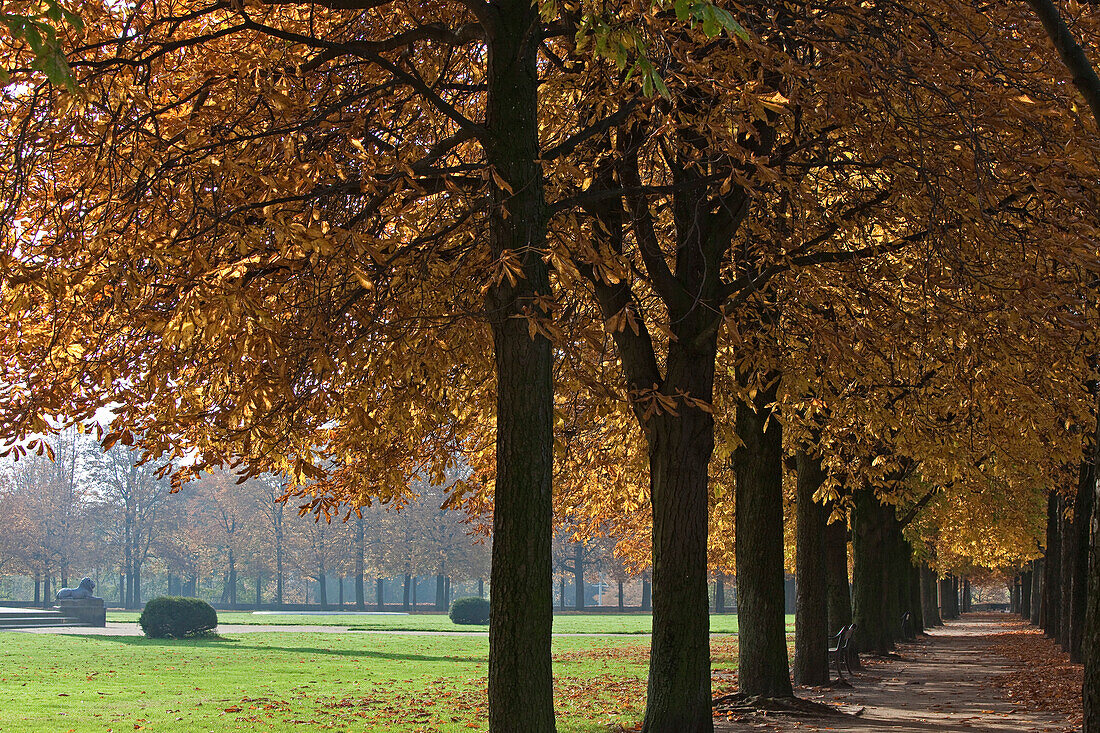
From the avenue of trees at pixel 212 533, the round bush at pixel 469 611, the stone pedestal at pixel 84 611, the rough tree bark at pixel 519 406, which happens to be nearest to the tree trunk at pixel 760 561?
the rough tree bark at pixel 519 406

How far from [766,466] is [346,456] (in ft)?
19.5

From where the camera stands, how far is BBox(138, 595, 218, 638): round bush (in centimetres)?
3253

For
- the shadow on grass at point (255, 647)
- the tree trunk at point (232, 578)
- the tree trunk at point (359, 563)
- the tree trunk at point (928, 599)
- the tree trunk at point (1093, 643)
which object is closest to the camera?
the tree trunk at point (1093, 643)

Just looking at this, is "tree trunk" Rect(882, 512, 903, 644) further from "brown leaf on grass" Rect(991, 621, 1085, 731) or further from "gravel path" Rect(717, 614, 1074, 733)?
"brown leaf on grass" Rect(991, 621, 1085, 731)

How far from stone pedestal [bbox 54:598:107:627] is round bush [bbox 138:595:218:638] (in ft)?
37.5

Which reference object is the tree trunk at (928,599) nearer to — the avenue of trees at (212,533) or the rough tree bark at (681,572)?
the avenue of trees at (212,533)

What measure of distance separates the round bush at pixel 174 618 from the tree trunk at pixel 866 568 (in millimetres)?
20760

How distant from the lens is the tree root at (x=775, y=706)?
12.6 meters

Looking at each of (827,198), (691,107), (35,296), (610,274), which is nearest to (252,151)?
(35,296)

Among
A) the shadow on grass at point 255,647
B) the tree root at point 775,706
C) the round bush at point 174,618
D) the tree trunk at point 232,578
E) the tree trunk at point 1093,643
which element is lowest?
the tree trunk at point 232,578

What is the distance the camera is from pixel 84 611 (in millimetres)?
42656

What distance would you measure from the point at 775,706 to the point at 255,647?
21112 millimetres

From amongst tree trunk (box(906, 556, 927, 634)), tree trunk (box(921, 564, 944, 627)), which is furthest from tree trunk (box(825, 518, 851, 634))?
tree trunk (box(921, 564, 944, 627))

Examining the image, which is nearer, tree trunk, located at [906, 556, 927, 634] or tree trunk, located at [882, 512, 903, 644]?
tree trunk, located at [882, 512, 903, 644]
